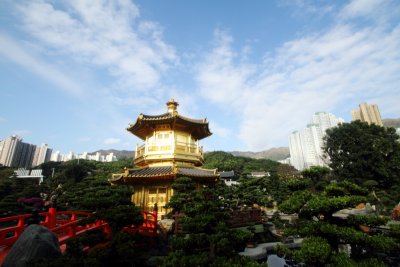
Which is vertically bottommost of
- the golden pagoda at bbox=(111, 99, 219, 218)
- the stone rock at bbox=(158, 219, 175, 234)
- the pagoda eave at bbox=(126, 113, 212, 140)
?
the stone rock at bbox=(158, 219, 175, 234)

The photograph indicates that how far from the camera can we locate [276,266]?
13.7 metres

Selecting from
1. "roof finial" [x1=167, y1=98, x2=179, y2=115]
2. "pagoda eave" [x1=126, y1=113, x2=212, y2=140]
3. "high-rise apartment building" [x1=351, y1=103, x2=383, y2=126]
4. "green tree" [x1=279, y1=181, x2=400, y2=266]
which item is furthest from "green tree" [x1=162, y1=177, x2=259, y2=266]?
"high-rise apartment building" [x1=351, y1=103, x2=383, y2=126]

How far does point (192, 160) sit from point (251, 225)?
6.43 meters

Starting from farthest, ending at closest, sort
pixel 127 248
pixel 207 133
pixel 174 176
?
pixel 207 133 → pixel 174 176 → pixel 127 248

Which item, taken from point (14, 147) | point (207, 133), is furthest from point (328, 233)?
point (14, 147)

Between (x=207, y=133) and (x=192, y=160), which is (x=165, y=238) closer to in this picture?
(x=192, y=160)

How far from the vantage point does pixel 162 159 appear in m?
18.2

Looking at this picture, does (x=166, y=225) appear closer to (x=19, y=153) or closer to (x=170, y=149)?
(x=170, y=149)

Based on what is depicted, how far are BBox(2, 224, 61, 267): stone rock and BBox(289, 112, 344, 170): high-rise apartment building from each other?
484 ft

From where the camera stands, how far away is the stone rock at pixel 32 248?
21.9 ft

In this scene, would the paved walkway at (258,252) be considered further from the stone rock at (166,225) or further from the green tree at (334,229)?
the green tree at (334,229)

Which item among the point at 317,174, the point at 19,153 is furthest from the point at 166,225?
the point at 19,153

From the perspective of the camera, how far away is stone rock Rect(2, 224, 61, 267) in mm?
6660

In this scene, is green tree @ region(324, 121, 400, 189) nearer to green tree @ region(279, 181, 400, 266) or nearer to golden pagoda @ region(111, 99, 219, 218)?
golden pagoda @ region(111, 99, 219, 218)
